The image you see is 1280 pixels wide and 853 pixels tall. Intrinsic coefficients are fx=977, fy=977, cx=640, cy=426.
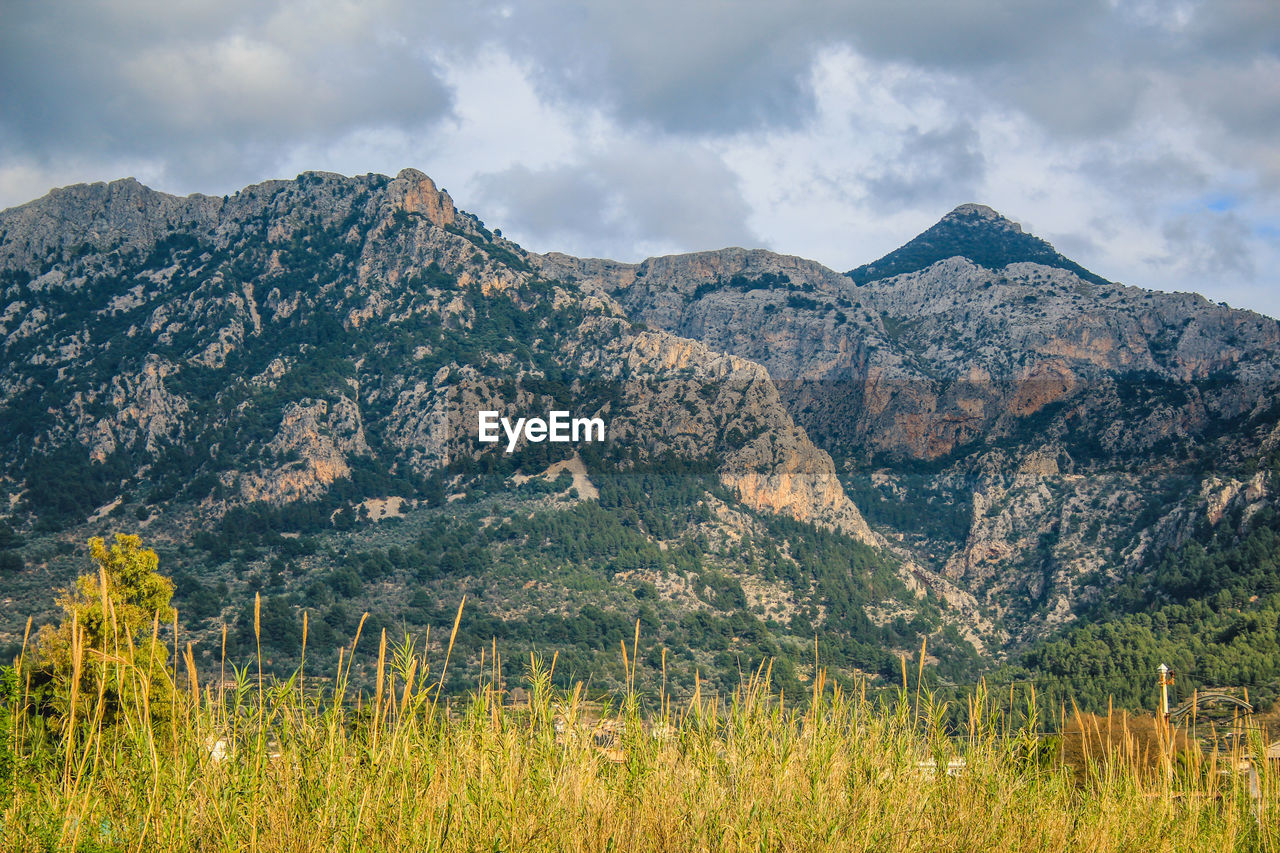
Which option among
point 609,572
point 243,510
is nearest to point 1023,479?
point 609,572

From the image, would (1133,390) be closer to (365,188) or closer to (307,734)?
(365,188)

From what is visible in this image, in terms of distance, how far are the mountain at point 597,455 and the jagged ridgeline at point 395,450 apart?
45 cm

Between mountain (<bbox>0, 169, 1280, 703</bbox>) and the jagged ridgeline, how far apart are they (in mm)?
448

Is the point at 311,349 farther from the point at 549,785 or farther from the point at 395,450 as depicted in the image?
the point at 549,785

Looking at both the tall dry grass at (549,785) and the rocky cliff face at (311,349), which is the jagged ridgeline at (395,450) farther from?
the tall dry grass at (549,785)

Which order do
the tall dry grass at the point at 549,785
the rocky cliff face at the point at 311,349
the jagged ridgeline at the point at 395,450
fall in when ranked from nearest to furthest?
the tall dry grass at the point at 549,785 < the jagged ridgeline at the point at 395,450 < the rocky cliff face at the point at 311,349

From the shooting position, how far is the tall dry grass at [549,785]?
236 inches

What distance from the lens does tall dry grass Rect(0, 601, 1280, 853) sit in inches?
236

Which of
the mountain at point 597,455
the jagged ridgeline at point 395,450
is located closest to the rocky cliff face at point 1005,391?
the mountain at point 597,455

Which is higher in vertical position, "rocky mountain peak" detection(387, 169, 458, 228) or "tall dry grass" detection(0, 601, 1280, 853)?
"rocky mountain peak" detection(387, 169, 458, 228)

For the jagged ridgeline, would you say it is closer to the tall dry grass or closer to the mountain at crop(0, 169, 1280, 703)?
the mountain at crop(0, 169, 1280, 703)

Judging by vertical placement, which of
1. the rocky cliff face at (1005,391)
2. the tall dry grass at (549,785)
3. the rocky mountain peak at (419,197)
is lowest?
the tall dry grass at (549,785)

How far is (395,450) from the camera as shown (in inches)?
4845

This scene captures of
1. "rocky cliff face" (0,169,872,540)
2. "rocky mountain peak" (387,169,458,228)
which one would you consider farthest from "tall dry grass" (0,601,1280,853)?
"rocky mountain peak" (387,169,458,228)
